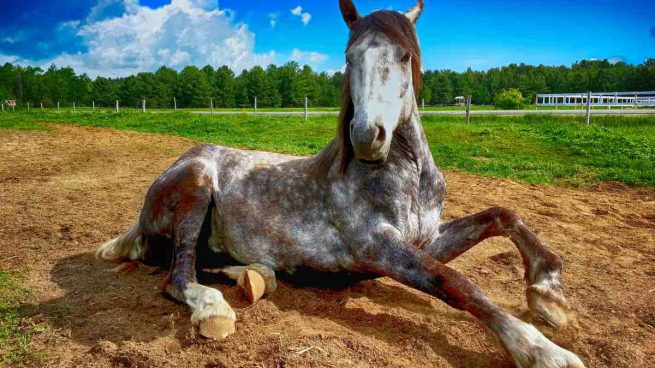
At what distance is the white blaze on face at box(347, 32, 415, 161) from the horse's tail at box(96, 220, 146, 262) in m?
2.57

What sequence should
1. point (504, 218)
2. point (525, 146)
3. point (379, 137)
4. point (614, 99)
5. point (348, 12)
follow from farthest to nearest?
1. point (614, 99)
2. point (525, 146)
3. point (504, 218)
4. point (348, 12)
5. point (379, 137)

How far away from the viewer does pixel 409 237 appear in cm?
334

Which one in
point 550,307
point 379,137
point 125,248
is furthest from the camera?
point 125,248

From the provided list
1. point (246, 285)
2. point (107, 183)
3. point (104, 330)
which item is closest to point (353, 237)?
point (246, 285)

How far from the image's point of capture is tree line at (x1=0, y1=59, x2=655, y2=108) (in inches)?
3132

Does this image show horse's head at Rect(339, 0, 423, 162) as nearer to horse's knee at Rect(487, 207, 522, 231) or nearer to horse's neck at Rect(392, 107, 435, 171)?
horse's neck at Rect(392, 107, 435, 171)

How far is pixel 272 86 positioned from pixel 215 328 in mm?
79889

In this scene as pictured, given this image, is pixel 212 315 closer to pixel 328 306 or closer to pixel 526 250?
pixel 328 306

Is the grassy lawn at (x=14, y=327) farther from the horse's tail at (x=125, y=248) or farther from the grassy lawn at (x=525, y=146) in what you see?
the grassy lawn at (x=525, y=146)

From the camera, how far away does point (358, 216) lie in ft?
11.0

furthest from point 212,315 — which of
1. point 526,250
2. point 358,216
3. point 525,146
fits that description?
point 525,146

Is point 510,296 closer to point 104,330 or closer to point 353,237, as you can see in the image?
point 353,237

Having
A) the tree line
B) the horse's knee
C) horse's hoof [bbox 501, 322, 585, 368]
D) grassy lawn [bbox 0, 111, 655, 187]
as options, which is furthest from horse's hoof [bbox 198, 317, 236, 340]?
the tree line

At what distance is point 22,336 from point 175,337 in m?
0.94
